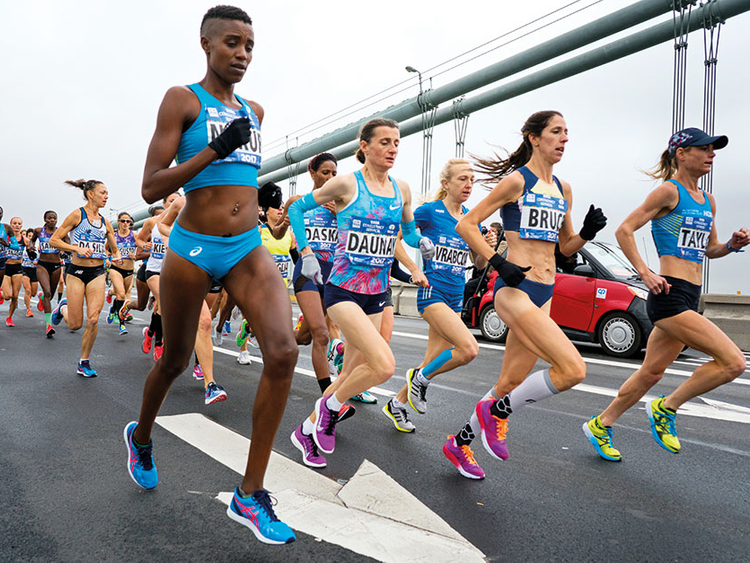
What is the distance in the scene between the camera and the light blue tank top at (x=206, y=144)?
271 cm

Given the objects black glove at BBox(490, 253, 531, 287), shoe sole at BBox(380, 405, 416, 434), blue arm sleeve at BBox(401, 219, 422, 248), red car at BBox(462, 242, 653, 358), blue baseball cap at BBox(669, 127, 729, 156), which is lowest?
shoe sole at BBox(380, 405, 416, 434)

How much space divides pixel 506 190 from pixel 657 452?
2238 mm

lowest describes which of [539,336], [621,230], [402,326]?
[402,326]

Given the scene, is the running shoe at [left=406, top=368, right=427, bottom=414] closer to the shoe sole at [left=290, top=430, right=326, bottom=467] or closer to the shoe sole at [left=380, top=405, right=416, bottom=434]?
the shoe sole at [left=380, top=405, right=416, bottom=434]

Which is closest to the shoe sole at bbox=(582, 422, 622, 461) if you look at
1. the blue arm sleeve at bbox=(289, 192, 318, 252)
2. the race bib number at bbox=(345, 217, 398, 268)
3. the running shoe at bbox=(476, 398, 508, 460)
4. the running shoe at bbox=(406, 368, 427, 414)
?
the running shoe at bbox=(476, 398, 508, 460)

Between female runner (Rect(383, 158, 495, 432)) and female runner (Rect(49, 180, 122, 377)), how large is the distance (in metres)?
Result: 4.18

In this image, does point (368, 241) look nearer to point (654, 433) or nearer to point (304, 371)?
point (654, 433)

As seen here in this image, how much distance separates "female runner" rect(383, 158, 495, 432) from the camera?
452 cm

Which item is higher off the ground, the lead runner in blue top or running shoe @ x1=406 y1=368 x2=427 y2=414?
the lead runner in blue top

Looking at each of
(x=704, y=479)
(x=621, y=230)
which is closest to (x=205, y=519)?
(x=704, y=479)

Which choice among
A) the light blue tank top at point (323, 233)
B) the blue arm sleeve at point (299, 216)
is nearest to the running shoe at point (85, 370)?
the light blue tank top at point (323, 233)

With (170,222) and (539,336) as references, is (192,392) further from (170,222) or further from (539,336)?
(539,336)

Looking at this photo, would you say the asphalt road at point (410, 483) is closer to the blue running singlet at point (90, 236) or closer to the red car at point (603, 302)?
the blue running singlet at point (90, 236)

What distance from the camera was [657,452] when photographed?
168 inches
